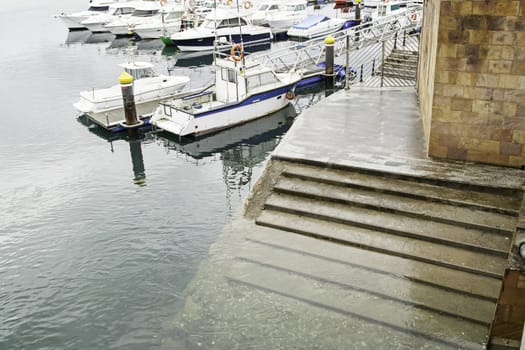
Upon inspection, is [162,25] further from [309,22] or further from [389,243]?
[389,243]

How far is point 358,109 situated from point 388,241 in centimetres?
501

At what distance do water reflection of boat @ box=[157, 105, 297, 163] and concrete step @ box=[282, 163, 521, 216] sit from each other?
8215mm

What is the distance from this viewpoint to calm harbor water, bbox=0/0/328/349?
909 cm

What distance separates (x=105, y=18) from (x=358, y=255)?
44.1 m

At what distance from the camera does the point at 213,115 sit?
20281 millimetres

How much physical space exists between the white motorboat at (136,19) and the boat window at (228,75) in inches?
1023

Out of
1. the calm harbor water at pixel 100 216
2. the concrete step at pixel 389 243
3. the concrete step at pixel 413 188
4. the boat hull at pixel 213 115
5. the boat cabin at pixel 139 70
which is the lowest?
the calm harbor water at pixel 100 216

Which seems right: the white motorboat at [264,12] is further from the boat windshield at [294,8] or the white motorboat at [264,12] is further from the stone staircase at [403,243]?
the stone staircase at [403,243]

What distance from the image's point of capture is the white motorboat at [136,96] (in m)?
21.9

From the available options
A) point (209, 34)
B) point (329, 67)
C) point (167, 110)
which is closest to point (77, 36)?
point (209, 34)

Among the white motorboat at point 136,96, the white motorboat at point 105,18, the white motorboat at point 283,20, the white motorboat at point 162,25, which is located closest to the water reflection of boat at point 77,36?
the white motorboat at point 105,18

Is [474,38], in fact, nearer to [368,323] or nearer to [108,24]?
[368,323]

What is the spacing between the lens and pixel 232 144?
19.8m

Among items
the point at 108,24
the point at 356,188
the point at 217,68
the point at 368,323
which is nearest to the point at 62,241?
the point at 356,188
